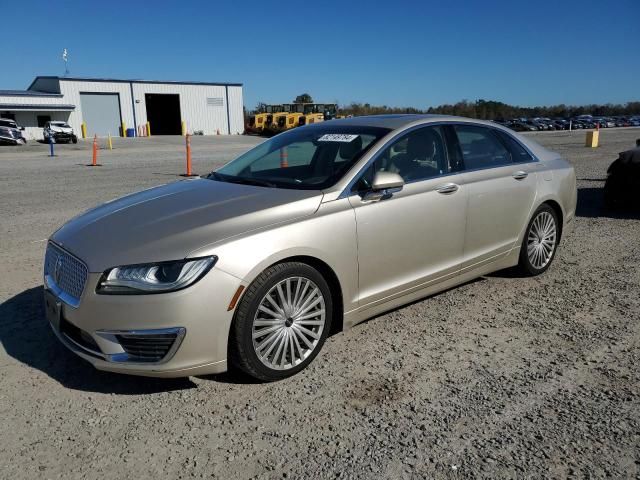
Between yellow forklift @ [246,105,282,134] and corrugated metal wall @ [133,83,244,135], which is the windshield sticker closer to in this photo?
yellow forklift @ [246,105,282,134]

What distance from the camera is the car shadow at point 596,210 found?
8445mm

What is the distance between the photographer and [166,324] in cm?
293

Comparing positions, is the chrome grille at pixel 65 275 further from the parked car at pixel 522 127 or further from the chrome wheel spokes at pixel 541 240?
the parked car at pixel 522 127

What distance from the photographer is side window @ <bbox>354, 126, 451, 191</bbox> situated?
394 centimetres

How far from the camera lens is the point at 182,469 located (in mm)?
2586

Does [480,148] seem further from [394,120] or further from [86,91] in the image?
[86,91]

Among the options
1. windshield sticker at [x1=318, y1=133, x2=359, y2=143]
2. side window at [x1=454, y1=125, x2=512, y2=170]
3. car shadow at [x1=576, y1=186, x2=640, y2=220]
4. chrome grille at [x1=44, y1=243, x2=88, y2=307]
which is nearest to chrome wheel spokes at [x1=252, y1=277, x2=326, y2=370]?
chrome grille at [x1=44, y1=243, x2=88, y2=307]

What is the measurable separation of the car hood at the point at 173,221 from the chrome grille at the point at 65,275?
0.06m

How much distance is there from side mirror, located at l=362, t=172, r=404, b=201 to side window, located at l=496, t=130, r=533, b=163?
174 centimetres

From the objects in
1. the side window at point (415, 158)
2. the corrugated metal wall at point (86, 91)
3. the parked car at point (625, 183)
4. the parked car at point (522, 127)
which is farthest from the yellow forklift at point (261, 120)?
the side window at point (415, 158)

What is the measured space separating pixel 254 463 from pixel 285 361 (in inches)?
33.5

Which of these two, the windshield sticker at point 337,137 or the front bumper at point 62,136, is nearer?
the windshield sticker at point 337,137

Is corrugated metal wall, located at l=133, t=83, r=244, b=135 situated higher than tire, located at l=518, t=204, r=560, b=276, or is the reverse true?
corrugated metal wall, located at l=133, t=83, r=244, b=135

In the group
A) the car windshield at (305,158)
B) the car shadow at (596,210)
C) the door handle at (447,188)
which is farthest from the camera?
the car shadow at (596,210)
